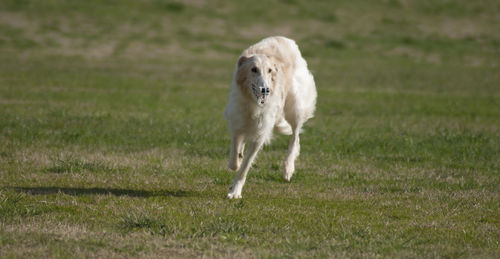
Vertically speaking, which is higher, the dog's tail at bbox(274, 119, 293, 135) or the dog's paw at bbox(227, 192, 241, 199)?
the dog's tail at bbox(274, 119, 293, 135)

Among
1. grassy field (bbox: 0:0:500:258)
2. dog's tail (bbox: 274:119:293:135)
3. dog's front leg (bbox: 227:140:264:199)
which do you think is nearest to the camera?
grassy field (bbox: 0:0:500:258)

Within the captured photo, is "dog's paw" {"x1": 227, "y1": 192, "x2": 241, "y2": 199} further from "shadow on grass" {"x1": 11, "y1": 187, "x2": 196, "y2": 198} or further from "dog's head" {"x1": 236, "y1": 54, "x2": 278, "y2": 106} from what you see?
"dog's head" {"x1": 236, "y1": 54, "x2": 278, "y2": 106}

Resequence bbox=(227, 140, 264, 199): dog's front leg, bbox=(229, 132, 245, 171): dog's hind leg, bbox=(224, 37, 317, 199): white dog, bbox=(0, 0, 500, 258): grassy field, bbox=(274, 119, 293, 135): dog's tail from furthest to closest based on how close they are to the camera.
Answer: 1. bbox=(274, 119, 293, 135): dog's tail
2. bbox=(229, 132, 245, 171): dog's hind leg
3. bbox=(227, 140, 264, 199): dog's front leg
4. bbox=(224, 37, 317, 199): white dog
5. bbox=(0, 0, 500, 258): grassy field

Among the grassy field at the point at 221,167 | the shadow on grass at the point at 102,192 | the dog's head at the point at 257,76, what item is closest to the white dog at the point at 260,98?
the dog's head at the point at 257,76

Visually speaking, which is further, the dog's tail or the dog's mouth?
the dog's tail

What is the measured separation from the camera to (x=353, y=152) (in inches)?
391

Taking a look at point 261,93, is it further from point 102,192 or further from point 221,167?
point 221,167

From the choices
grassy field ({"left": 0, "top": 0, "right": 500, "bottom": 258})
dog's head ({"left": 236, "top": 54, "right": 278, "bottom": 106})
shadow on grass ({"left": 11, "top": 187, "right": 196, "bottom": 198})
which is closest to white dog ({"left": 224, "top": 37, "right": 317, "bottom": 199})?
dog's head ({"left": 236, "top": 54, "right": 278, "bottom": 106})

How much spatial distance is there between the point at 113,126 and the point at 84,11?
29262 millimetres

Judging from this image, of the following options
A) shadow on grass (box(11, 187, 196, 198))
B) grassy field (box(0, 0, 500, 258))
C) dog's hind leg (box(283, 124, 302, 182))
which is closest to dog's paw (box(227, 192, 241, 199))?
grassy field (box(0, 0, 500, 258))

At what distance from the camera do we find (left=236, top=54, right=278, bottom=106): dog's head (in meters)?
6.47

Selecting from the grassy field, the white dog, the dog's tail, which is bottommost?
the grassy field

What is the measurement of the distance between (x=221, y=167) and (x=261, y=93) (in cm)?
234

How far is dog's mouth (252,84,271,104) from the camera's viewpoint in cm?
643
